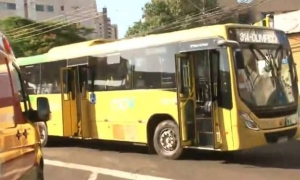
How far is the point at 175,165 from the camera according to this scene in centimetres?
1087

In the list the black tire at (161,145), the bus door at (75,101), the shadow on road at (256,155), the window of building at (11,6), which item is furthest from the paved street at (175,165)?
the window of building at (11,6)

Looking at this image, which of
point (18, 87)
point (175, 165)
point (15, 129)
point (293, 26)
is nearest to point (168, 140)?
point (175, 165)

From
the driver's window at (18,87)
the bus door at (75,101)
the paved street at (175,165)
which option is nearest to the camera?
the driver's window at (18,87)

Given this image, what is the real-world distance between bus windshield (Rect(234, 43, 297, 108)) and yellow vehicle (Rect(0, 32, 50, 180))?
18.6 feet

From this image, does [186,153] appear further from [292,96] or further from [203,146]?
[292,96]

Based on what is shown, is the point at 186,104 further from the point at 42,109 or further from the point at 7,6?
the point at 7,6

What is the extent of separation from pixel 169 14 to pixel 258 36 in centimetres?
2742

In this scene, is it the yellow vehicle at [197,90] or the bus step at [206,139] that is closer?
the yellow vehicle at [197,90]

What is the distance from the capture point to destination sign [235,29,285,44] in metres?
10.8

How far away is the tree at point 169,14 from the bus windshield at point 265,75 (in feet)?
83.8

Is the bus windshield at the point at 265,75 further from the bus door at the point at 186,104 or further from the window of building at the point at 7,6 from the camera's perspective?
the window of building at the point at 7,6

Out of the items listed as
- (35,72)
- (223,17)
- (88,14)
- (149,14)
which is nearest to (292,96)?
(35,72)

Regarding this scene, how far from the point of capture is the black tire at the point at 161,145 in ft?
37.5

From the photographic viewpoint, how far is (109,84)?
13.3 metres
